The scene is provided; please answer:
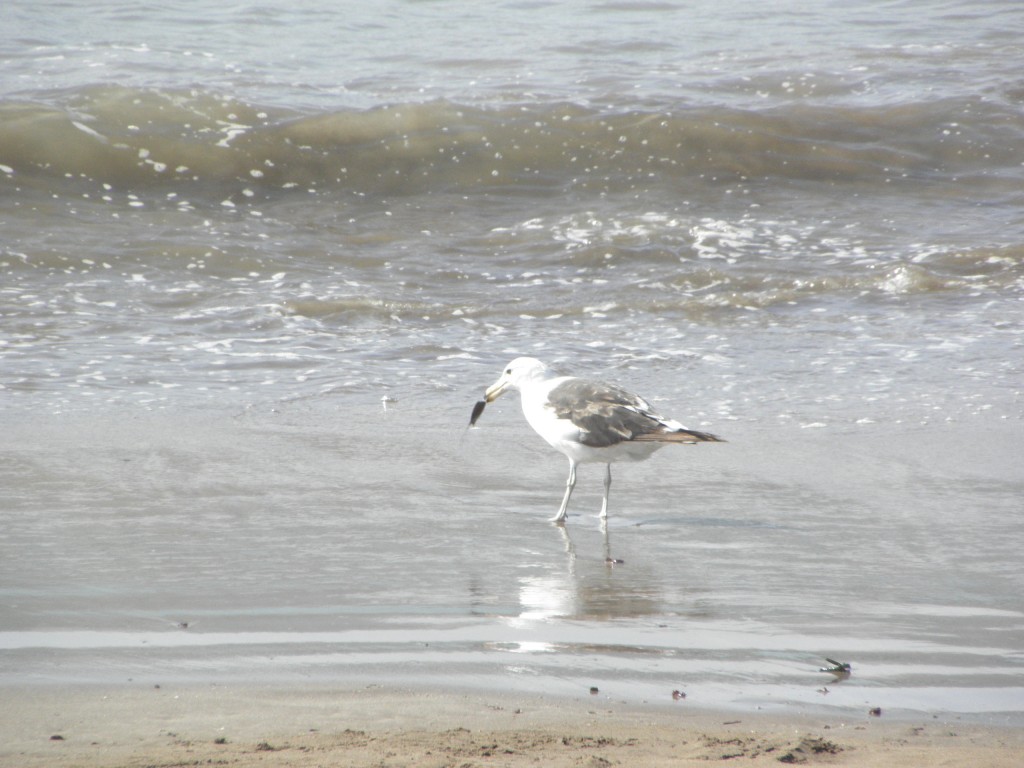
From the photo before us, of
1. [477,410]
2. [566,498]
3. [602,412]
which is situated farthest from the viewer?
[477,410]

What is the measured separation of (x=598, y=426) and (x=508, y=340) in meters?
3.06

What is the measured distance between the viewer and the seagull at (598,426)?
4.79m

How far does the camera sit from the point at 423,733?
263cm

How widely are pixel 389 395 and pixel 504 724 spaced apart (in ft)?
13.0

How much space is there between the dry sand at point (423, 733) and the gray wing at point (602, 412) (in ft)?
6.52

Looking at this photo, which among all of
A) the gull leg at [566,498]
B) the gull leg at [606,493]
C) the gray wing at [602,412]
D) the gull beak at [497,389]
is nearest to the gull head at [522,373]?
the gull beak at [497,389]

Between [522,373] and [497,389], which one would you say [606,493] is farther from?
[497,389]

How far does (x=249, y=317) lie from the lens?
8.16 metres

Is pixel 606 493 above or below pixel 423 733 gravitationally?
below

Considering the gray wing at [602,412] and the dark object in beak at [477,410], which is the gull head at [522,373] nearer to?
the dark object in beak at [477,410]

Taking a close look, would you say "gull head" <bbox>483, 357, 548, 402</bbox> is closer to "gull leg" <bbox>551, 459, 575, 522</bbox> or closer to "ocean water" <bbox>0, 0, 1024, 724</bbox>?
"ocean water" <bbox>0, 0, 1024, 724</bbox>

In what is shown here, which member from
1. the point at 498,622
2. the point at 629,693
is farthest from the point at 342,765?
the point at 498,622

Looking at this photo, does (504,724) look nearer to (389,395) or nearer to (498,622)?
(498,622)

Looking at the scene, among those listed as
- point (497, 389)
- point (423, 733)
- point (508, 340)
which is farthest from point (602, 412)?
point (508, 340)
